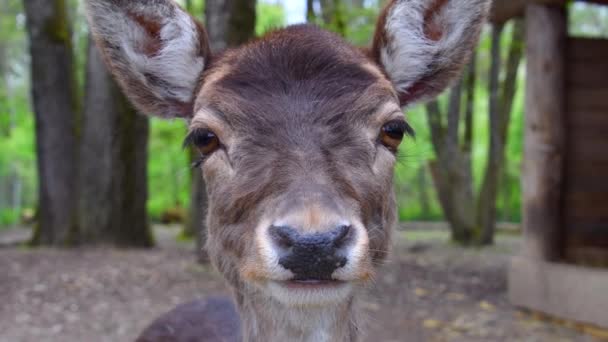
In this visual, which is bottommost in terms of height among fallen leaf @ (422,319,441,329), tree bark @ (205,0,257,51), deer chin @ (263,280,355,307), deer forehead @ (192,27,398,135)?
fallen leaf @ (422,319,441,329)

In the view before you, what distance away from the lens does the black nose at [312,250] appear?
7.77 ft

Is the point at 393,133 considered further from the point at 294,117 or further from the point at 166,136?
the point at 166,136

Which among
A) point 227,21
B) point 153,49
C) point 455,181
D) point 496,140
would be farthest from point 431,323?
point 496,140

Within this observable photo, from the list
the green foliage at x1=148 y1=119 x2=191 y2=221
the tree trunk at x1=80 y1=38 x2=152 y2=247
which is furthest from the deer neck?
the green foliage at x1=148 y1=119 x2=191 y2=221

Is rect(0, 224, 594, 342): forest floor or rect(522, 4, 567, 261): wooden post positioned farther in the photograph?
rect(522, 4, 567, 261): wooden post

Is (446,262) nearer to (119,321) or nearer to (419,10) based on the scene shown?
(119,321)

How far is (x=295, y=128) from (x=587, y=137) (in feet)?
20.9

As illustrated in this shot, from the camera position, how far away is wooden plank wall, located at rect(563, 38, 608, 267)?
8156 millimetres

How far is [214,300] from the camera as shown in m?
4.56

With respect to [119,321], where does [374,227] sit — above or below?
above

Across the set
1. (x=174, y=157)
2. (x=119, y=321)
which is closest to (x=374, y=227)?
(x=119, y=321)

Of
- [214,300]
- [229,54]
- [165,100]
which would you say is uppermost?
[229,54]

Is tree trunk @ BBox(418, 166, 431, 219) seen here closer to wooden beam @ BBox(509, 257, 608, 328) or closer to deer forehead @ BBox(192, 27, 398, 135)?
wooden beam @ BBox(509, 257, 608, 328)

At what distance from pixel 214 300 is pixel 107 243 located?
24.5 ft
